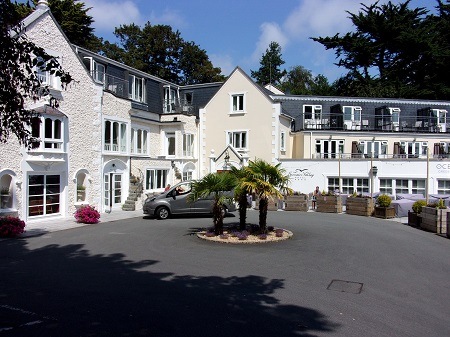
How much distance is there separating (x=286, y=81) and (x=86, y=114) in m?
64.1

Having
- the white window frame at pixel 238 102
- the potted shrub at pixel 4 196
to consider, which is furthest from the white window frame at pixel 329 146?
the potted shrub at pixel 4 196

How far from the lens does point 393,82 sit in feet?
159

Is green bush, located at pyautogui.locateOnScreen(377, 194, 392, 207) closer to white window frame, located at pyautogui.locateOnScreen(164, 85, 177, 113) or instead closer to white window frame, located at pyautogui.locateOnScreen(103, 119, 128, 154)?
white window frame, located at pyautogui.locateOnScreen(103, 119, 128, 154)

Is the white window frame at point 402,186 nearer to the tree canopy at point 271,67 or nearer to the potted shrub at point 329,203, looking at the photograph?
the potted shrub at point 329,203

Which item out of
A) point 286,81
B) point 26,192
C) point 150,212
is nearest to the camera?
point 26,192

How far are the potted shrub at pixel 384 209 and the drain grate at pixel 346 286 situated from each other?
14.4 meters

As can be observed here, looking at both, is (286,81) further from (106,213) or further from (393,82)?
(106,213)

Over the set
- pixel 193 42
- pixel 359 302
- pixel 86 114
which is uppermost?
pixel 193 42

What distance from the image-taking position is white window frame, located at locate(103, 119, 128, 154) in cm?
2370

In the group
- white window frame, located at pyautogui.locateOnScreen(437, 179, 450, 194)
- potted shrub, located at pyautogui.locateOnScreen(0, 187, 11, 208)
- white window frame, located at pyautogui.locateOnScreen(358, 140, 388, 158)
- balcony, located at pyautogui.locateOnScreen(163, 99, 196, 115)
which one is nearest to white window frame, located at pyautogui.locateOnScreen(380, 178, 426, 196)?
white window frame, located at pyautogui.locateOnScreen(437, 179, 450, 194)

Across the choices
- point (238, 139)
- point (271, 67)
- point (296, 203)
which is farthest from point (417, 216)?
point (271, 67)

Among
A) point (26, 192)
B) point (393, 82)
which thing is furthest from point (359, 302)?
point (393, 82)

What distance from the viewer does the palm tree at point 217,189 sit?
569 inches

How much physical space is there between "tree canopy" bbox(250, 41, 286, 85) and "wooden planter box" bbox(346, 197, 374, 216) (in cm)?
5475
